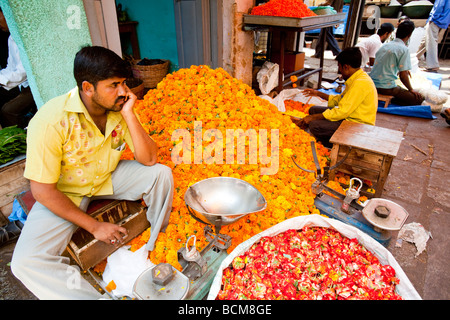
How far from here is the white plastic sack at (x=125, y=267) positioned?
230 centimetres

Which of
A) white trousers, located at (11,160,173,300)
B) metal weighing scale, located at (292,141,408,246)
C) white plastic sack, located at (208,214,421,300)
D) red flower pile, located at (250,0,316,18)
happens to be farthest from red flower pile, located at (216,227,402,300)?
red flower pile, located at (250,0,316,18)

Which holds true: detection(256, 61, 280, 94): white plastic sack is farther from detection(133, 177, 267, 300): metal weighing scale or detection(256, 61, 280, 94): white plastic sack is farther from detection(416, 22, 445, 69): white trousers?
detection(416, 22, 445, 69): white trousers

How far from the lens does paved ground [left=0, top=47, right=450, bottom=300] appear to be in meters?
2.51

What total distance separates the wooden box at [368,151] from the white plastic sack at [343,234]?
1158mm

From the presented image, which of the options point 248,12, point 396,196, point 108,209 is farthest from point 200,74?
point 396,196

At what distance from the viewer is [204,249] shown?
227 centimetres

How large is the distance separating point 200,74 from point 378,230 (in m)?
3.25

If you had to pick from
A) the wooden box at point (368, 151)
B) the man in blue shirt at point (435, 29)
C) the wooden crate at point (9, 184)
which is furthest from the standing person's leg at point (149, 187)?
the man in blue shirt at point (435, 29)

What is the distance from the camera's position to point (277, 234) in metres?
2.43

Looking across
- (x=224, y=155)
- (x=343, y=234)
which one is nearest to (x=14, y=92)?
(x=224, y=155)

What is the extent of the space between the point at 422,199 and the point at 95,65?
4.19 m

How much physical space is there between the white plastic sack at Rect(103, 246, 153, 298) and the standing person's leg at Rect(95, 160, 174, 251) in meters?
0.14

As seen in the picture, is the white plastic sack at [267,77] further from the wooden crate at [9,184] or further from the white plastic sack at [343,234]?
the wooden crate at [9,184]

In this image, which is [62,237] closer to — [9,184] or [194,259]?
[194,259]
